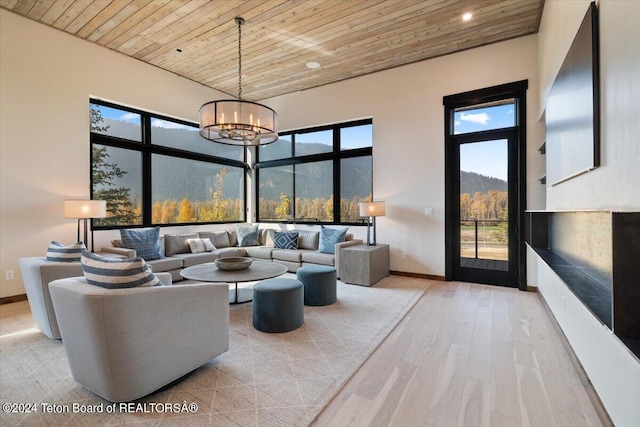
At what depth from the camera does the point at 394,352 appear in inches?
99.3

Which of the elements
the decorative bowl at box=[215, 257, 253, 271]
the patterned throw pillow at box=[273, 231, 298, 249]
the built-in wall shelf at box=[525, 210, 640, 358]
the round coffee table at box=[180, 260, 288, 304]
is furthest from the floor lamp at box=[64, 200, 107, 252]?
the built-in wall shelf at box=[525, 210, 640, 358]

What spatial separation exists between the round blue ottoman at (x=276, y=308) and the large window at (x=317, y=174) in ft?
10.1

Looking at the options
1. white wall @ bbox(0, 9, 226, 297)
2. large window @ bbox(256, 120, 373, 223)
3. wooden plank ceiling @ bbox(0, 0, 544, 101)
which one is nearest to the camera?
wooden plank ceiling @ bbox(0, 0, 544, 101)

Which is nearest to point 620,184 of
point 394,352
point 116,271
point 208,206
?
point 394,352

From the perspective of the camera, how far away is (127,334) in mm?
1718

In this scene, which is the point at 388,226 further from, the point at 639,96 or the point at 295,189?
the point at 639,96

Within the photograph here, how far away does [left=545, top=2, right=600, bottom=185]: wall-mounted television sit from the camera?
1.77 m

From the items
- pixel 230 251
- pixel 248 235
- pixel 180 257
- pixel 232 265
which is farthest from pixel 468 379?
pixel 248 235

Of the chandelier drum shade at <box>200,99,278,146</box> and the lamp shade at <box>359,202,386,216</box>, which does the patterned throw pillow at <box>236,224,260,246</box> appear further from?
the chandelier drum shade at <box>200,99,278,146</box>

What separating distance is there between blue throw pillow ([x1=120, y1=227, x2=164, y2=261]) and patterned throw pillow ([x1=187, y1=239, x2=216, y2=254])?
54 centimetres

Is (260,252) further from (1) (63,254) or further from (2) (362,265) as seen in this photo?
(1) (63,254)

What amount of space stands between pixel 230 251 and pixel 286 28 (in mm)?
3764

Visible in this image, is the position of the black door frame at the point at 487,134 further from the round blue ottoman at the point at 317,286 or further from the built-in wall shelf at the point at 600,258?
the round blue ottoman at the point at 317,286

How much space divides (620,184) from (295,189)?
5.50 metres
